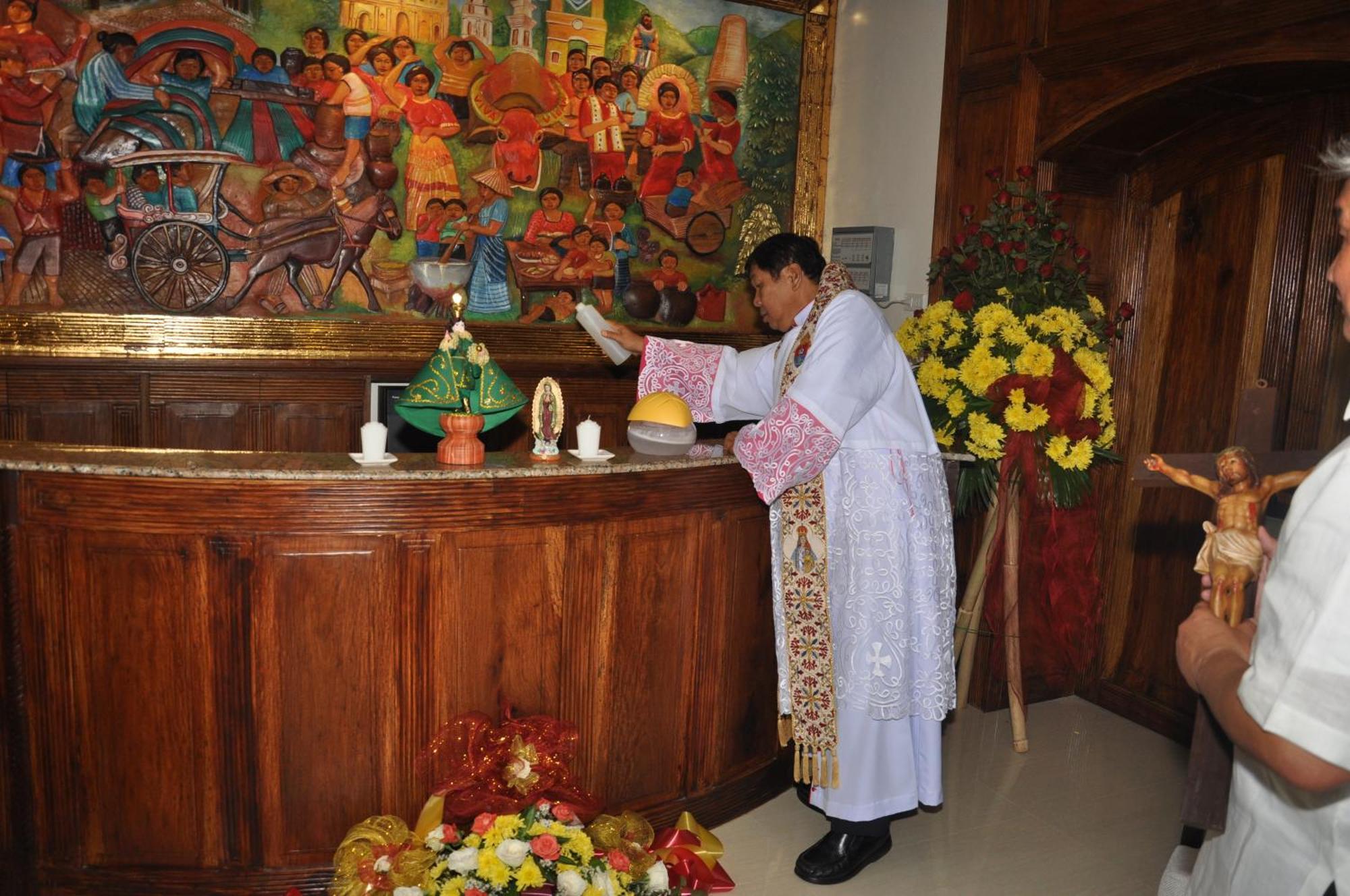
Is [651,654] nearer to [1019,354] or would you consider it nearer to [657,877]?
[657,877]

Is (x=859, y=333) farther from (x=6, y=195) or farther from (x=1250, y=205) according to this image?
(x=6, y=195)

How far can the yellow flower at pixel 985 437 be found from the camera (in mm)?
4418

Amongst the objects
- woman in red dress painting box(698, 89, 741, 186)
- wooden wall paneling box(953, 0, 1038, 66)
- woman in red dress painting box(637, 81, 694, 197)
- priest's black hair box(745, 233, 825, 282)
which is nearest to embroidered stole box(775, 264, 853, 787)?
priest's black hair box(745, 233, 825, 282)

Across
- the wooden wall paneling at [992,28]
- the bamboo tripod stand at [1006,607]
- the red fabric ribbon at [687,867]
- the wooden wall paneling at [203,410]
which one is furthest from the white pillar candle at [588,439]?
the wooden wall paneling at [992,28]

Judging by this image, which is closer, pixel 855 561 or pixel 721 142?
pixel 855 561

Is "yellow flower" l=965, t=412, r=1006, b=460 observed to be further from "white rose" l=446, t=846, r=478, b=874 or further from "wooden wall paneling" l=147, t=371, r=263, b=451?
"wooden wall paneling" l=147, t=371, r=263, b=451

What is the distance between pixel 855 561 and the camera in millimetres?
3654

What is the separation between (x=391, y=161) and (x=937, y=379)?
3386 mm

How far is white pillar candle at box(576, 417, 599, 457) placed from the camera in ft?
11.8

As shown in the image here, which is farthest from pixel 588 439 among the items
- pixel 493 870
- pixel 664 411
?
pixel 493 870

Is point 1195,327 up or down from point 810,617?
up

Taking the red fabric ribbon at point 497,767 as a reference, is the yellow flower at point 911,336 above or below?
above

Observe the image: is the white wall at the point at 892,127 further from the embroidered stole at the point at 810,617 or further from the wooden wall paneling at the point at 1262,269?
the embroidered stole at the point at 810,617

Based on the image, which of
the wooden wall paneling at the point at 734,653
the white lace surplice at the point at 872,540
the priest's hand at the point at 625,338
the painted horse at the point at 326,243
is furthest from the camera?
the painted horse at the point at 326,243
